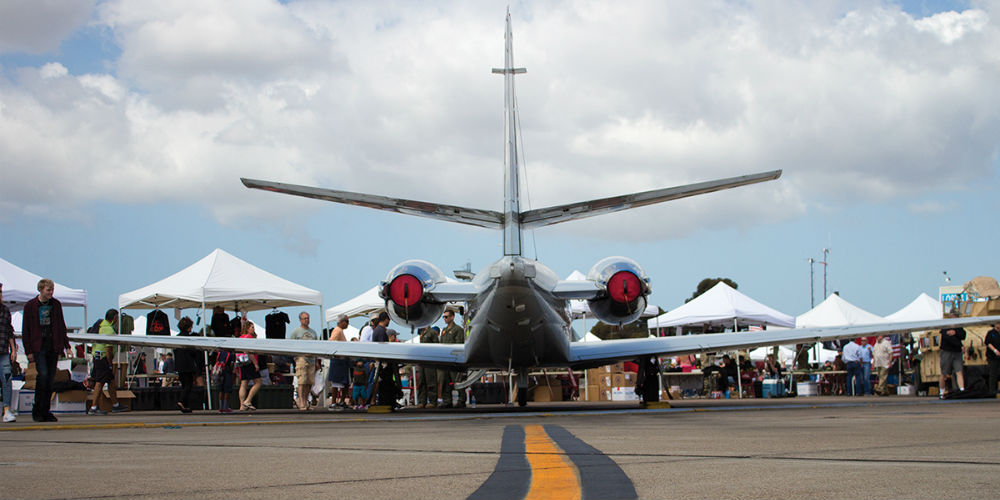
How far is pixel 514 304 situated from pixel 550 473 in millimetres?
10183

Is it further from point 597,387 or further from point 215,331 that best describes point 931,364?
point 215,331

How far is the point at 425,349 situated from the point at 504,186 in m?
3.47

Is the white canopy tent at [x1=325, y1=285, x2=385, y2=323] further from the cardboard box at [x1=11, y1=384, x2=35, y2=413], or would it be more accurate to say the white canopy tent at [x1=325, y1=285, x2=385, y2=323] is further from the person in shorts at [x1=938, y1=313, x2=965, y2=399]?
the person in shorts at [x1=938, y1=313, x2=965, y2=399]

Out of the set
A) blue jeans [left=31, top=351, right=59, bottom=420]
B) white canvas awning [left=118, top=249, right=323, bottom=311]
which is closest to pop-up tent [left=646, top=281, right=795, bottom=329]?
white canvas awning [left=118, top=249, right=323, bottom=311]

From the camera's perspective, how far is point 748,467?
4840 mm

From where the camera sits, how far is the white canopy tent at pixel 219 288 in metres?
23.1

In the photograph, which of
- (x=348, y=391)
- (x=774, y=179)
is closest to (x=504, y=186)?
(x=774, y=179)

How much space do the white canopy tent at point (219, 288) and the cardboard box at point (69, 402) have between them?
10.4 ft

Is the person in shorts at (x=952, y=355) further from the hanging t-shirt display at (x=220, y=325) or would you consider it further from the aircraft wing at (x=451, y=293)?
the hanging t-shirt display at (x=220, y=325)

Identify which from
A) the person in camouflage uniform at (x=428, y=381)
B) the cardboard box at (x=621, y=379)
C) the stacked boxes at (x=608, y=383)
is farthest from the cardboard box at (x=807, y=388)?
Answer: the person in camouflage uniform at (x=428, y=381)

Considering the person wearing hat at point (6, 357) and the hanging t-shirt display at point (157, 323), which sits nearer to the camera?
the person wearing hat at point (6, 357)

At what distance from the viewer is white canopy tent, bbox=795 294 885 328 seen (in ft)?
131

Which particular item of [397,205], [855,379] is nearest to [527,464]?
[397,205]

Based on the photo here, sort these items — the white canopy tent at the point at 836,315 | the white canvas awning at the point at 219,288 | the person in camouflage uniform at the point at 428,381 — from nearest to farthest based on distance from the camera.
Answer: the person in camouflage uniform at the point at 428,381, the white canvas awning at the point at 219,288, the white canopy tent at the point at 836,315
